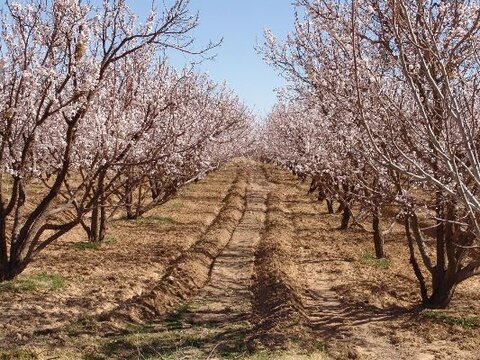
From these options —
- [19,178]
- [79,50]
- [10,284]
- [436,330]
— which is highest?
[79,50]

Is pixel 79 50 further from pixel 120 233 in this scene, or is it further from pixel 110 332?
pixel 120 233

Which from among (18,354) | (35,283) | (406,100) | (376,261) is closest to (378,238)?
(376,261)

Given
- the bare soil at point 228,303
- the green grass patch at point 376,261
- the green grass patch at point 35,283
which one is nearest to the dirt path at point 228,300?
the bare soil at point 228,303

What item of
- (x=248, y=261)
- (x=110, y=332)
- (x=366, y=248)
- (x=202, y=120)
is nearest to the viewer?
(x=110, y=332)

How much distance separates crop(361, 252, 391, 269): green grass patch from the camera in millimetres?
17003

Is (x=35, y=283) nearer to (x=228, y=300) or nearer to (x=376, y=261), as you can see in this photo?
(x=228, y=300)

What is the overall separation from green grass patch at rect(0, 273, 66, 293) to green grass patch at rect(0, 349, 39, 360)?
134 inches

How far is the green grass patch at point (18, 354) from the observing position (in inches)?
311

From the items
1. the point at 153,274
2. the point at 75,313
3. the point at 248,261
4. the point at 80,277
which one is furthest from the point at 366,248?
the point at 75,313

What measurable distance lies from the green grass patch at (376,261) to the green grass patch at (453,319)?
18.2ft

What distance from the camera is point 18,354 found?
8000 millimetres

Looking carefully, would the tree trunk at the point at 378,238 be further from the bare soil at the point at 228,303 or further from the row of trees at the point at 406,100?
the row of trees at the point at 406,100

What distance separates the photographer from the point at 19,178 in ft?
38.0

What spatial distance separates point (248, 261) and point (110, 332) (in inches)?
309
